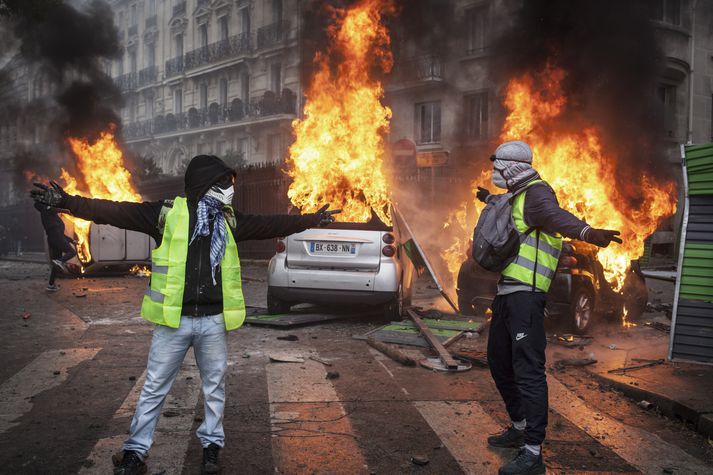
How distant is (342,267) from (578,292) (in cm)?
322

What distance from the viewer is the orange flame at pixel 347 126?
1096 cm

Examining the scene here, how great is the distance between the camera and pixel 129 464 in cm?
360

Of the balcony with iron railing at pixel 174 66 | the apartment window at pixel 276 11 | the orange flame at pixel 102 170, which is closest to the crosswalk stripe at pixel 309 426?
the orange flame at pixel 102 170

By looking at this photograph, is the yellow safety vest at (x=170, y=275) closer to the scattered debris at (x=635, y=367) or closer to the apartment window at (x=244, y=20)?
the scattered debris at (x=635, y=367)

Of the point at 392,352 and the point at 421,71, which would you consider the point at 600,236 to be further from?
the point at 421,71

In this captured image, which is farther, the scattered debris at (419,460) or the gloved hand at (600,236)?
the scattered debris at (419,460)

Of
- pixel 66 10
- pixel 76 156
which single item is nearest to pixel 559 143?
pixel 76 156

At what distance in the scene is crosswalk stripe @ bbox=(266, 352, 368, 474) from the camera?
156 inches

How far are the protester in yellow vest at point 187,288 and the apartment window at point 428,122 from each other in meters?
24.9

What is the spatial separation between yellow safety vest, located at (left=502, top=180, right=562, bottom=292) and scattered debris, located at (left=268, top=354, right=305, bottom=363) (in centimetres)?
322

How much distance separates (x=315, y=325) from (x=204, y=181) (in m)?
5.47

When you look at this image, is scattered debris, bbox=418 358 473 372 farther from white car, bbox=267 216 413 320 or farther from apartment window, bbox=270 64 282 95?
apartment window, bbox=270 64 282 95

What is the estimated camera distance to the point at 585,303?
896cm

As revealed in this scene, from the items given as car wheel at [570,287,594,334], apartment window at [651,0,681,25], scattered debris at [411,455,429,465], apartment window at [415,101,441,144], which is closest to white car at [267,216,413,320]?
car wheel at [570,287,594,334]
